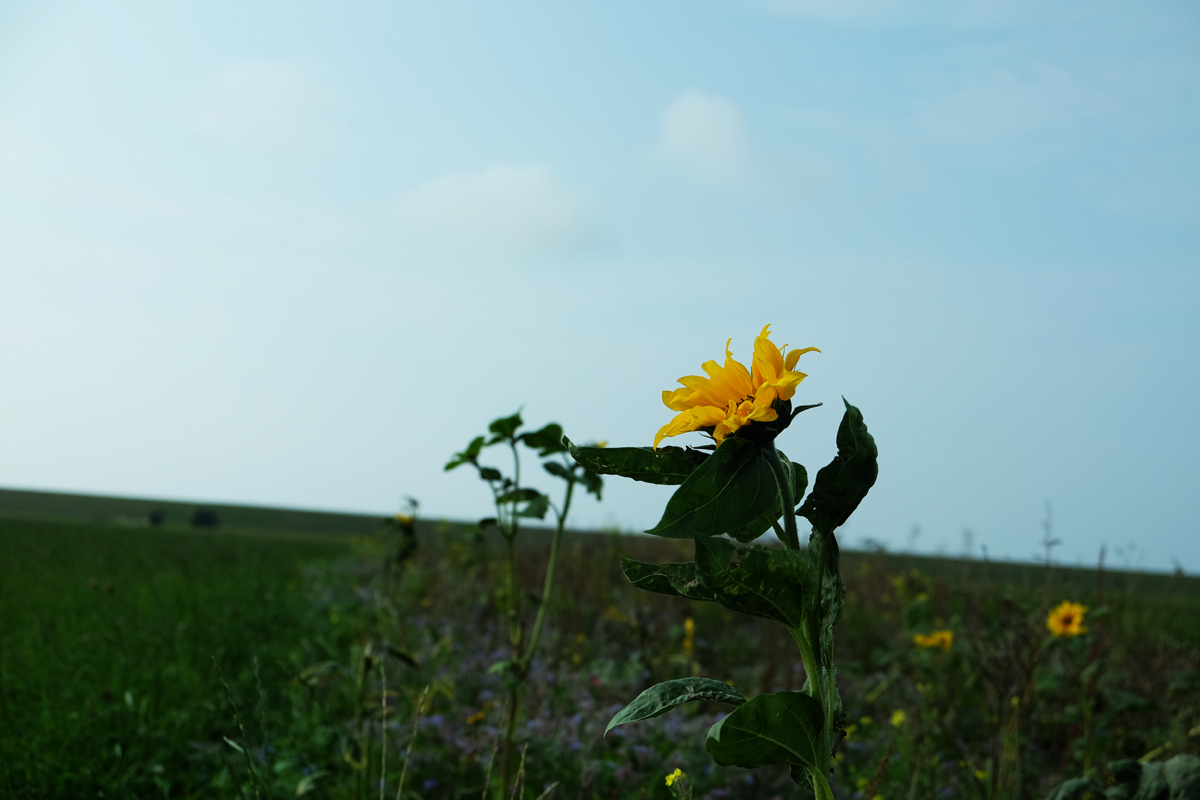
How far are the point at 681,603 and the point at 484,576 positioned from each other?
10.1 ft

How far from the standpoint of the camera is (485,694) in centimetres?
383

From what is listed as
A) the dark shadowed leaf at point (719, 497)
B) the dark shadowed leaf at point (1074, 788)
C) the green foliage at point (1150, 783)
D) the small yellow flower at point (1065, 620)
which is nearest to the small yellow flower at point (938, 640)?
Result: the small yellow flower at point (1065, 620)

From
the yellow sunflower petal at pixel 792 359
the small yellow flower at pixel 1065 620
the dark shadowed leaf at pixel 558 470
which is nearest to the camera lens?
the yellow sunflower petal at pixel 792 359

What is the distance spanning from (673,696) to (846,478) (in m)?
0.32

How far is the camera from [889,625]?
654cm

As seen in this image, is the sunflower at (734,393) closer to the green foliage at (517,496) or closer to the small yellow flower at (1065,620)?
the green foliage at (517,496)

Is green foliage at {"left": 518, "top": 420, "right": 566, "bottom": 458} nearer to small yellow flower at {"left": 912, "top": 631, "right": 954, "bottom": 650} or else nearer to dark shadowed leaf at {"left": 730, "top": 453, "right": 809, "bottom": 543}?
Answer: dark shadowed leaf at {"left": 730, "top": 453, "right": 809, "bottom": 543}

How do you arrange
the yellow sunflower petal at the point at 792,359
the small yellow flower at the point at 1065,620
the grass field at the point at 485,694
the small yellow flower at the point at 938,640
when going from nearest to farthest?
the yellow sunflower petal at the point at 792,359 < the grass field at the point at 485,694 < the small yellow flower at the point at 1065,620 < the small yellow flower at the point at 938,640

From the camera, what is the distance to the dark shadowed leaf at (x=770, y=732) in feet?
2.96

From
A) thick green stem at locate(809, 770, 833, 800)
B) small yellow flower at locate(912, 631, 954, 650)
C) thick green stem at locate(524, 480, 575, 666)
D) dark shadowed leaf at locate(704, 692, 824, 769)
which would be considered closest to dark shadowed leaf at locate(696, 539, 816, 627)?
dark shadowed leaf at locate(704, 692, 824, 769)

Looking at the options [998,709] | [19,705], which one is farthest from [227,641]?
[998,709]

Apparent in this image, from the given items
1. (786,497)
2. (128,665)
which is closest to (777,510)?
(786,497)

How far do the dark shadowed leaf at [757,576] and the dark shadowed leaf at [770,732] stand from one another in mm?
102

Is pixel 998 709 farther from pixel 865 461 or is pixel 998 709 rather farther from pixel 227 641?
pixel 227 641
